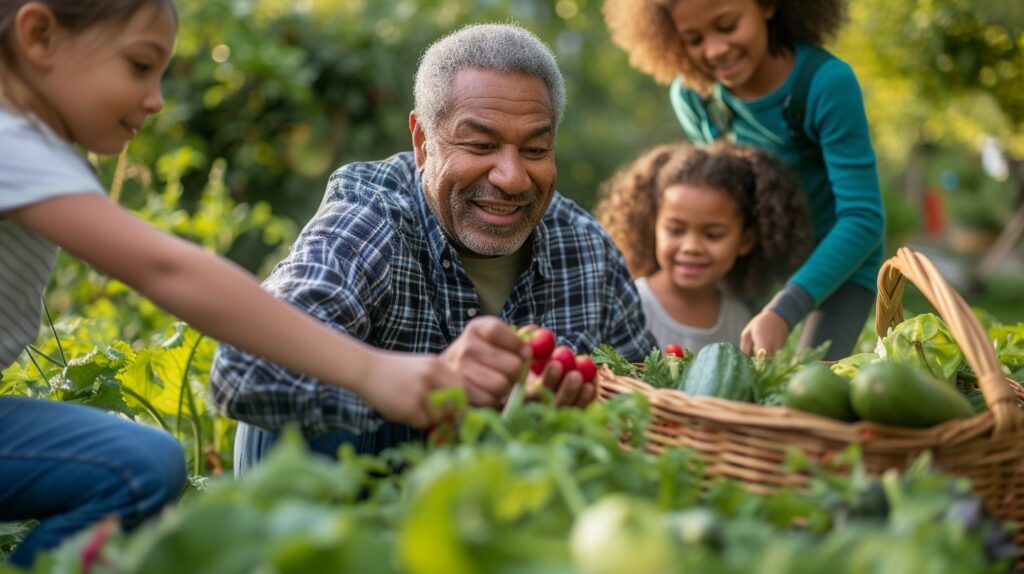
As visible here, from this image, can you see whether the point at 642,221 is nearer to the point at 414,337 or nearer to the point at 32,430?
the point at 414,337

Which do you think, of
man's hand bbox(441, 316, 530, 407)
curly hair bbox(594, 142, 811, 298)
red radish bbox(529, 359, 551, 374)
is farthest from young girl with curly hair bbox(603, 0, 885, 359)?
man's hand bbox(441, 316, 530, 407)

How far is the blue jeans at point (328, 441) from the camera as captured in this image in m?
2.61

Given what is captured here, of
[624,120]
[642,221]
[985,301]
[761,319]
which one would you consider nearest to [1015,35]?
[642,221]

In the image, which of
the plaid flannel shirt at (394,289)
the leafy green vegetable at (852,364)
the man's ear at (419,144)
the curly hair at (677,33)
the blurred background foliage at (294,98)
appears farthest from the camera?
the blurred background foliage at (294,98)

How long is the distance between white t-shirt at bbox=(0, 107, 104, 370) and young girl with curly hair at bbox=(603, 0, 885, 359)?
200 cm

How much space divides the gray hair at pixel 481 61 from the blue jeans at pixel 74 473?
3.95ft

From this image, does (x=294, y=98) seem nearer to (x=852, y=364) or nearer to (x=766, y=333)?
(x=766, y=333)

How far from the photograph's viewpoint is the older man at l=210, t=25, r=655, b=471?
2.63 metres

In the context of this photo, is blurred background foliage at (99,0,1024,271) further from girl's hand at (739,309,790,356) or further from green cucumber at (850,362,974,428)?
green cucumber at (850,362,974,428)

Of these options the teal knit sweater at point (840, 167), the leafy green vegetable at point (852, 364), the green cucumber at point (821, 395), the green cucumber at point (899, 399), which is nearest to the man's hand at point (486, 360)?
the green cucumber at point (821, 395)

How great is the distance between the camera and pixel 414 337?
284 centimetres

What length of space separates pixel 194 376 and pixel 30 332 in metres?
1.35

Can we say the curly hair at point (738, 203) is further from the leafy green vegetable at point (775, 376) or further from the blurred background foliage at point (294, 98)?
the leafy green vegetable at point (775, 376)

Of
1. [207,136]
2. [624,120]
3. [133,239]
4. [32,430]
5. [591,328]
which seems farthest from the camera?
[624,120]
